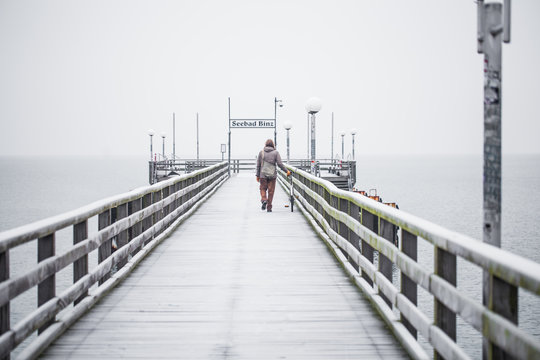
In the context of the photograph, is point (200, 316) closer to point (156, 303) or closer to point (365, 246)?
point (156, 303)

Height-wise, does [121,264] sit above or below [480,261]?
below

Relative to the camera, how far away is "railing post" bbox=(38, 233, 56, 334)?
187 inches

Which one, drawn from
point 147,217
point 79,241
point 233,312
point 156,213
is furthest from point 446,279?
point 156,213

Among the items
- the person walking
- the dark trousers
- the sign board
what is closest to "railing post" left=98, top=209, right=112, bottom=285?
the person walking

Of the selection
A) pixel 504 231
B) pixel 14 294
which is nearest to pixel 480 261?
pixel 14 294

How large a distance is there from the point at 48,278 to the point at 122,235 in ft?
9.58

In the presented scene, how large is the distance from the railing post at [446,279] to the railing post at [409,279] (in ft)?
2.42

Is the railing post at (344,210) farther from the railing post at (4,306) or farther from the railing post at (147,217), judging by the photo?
the railing post at (4,306)

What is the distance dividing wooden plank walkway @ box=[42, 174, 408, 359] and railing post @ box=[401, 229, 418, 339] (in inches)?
13.8

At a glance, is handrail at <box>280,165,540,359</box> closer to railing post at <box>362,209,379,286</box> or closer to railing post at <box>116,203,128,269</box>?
railing post at <box>362,209,379,286</box>

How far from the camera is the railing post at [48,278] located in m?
4.75

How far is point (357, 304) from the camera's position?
612 cm

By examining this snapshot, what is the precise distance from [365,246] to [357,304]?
0.79m

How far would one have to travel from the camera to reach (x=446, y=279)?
12.8 feet
